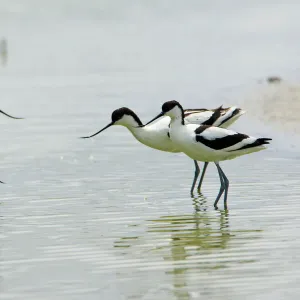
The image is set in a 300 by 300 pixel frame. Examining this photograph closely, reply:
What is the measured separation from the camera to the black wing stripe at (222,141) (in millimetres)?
9328

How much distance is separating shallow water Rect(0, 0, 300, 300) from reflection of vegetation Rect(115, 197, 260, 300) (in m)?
0.01

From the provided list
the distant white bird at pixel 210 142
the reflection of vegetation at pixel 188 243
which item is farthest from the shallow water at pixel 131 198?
the distant white bird at pixel 210 142

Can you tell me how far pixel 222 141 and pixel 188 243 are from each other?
2.03 m

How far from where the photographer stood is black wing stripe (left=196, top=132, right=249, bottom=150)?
933 centimetres

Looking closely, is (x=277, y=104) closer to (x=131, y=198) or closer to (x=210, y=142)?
(x=210, y=142)

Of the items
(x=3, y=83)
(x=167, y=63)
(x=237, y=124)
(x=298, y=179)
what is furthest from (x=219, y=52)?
(x=298, y=179)

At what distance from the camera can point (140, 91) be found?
1894 cm

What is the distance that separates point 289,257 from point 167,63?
17257 millimetres

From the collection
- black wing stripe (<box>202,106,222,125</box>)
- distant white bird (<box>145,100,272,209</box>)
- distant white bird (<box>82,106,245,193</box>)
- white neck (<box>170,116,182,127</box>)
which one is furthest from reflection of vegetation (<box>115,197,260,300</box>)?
black wing stripe (<box>202,106,222,125</box>)

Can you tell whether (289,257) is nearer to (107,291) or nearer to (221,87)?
(107,291)

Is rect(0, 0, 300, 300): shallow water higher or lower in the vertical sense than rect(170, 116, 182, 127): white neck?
lower

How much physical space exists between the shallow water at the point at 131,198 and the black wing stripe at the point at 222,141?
48 centimetres

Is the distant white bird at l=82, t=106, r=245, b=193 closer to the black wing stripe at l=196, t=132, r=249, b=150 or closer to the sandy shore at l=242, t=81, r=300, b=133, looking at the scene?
the black wing stripe at l=196, t=132, r=249, b=150

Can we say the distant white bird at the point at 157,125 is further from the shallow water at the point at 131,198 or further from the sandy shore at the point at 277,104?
the sandy shore at the point at 277,104
